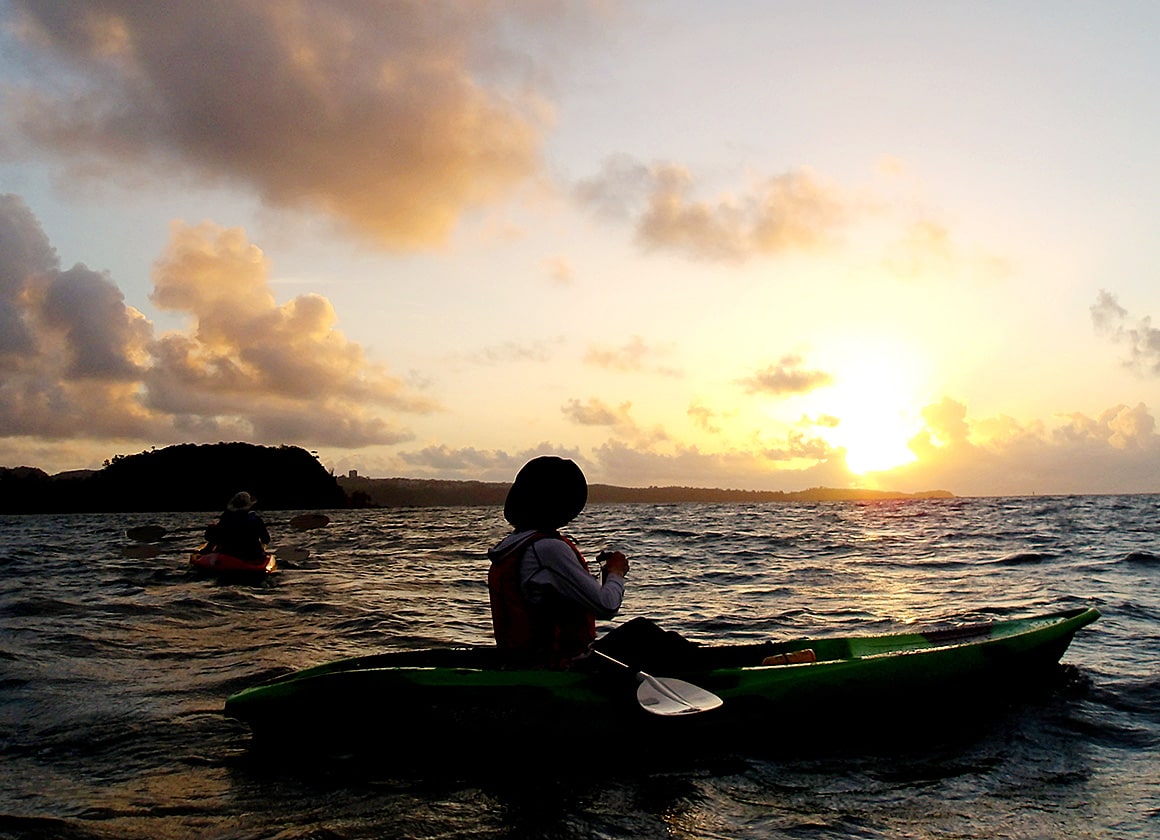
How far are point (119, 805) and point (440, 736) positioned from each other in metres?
1.73

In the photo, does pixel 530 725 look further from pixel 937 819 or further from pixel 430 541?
pixel 430 541

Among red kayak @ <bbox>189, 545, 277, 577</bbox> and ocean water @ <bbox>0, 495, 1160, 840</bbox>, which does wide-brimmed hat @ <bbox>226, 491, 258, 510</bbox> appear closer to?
red kayak @ <bbox>189, 545, 277, 577</bbox>

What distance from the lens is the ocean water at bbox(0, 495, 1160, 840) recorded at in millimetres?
4203

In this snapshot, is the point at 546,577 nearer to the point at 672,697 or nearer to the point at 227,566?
the point at 672,697

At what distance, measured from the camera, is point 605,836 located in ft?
13.0

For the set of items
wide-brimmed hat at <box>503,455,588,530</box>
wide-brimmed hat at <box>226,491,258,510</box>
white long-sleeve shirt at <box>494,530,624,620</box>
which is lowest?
white long-sleeve shirt at <box>494,530,624,620</box>

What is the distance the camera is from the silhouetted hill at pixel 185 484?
93.6 metres

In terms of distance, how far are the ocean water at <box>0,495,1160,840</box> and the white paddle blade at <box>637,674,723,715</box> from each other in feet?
1.38

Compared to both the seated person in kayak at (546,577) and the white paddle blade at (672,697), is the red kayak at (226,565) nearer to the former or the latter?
the seated person in kayak at (546,577)

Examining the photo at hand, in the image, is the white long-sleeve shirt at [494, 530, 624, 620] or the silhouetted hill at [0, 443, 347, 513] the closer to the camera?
the white long-sleeve shirt at [494, 530, 624, 620]

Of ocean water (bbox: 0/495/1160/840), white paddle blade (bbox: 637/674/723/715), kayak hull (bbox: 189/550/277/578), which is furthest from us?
kayak hull (bbox: 189/550/277/578)

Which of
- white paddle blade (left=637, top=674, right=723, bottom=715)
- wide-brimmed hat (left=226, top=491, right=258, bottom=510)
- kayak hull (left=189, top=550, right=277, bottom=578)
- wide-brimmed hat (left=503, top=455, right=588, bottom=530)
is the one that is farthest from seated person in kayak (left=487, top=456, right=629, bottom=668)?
wide-brimmed hat (left=226, top=491, right=258, bottom=510)

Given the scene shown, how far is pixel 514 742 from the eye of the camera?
5016mm

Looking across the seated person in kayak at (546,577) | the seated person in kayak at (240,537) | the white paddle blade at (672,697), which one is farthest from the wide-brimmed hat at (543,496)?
the seated person in kayak at (240,537)
